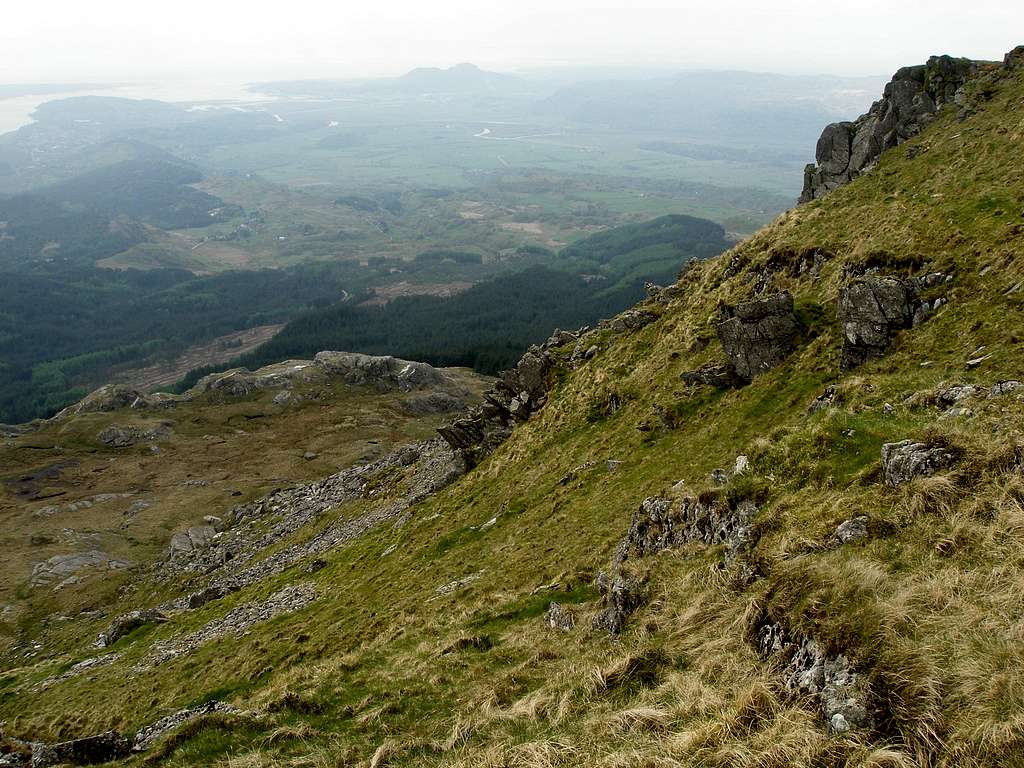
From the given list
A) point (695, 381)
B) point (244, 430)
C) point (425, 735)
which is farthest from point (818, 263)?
point (244, 430)

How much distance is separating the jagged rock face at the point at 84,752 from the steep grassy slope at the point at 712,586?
12.5 ft

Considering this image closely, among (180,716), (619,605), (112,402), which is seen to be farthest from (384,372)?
(619,605)

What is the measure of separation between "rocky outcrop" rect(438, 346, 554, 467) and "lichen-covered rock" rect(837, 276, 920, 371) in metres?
28.2

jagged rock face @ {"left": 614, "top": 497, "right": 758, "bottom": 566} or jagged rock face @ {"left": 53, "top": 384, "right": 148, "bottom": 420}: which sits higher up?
jagged rock face @ {"left": 614, "top": 497, "right": 758, "bottom": 566}

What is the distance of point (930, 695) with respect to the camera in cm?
888

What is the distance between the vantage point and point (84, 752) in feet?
57.6

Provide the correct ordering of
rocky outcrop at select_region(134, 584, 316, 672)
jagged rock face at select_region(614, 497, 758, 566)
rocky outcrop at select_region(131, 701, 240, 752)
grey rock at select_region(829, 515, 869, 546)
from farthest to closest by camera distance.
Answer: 1. rocky outcrop at select_region(134, 584, 316, 672)
2. rocky outcrop at select_region(131, 701, 240, 752)
3. jagged rock face at select_region(614, 497, 758, 566)
4. grey rock at select_region(829, 515, 869, 546)

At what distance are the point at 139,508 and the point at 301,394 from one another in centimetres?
5726

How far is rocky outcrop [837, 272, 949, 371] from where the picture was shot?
27438 mm

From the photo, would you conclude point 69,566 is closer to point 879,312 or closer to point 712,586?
point 712,586

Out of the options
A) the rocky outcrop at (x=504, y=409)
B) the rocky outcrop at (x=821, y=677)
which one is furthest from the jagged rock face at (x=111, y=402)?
the rocky outcrop at (x=821, y=677)

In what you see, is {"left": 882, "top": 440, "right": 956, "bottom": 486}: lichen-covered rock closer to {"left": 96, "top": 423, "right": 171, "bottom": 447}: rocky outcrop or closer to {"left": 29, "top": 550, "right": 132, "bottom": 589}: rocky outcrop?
{"left": 29, "top": 550, "right": 132, "bottom": 589}: rocky outcrop

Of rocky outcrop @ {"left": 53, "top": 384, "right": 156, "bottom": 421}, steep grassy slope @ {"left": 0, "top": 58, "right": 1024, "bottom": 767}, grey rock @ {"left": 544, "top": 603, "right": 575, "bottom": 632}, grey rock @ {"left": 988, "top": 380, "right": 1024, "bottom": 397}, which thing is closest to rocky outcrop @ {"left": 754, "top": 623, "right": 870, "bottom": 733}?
steep grassy slope @ {"left": 0, "top": 58, "right": 1024, "bottom": 767}

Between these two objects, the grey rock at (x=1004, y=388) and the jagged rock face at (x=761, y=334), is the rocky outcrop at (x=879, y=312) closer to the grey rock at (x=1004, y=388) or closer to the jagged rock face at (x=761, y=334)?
the jagged rock face at (x=761, y=334)
